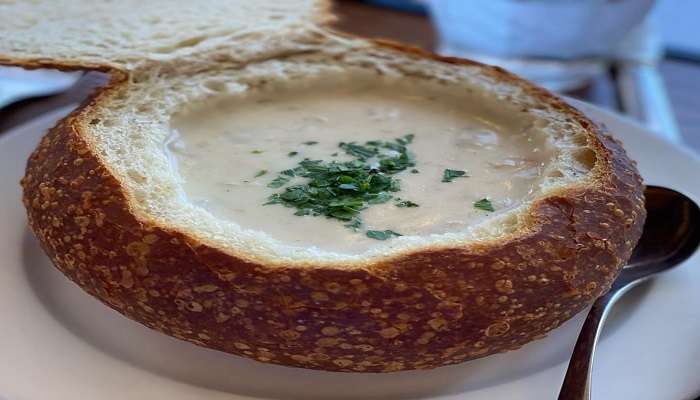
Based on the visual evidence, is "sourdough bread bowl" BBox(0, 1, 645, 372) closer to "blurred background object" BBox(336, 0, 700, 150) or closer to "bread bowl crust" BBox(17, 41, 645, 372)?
"bread bowl crust" BBox(17, 41, 645, 372)

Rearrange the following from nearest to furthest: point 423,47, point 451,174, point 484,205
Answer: point 484,205
point 451,174
point 423,47

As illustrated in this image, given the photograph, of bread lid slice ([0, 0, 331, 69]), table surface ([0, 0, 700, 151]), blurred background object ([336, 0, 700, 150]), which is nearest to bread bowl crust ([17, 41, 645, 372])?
bread lid slice ([0, 0, 331, 69])

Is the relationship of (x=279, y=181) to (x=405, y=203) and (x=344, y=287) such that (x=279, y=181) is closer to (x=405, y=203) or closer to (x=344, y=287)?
(x=405, y=203)

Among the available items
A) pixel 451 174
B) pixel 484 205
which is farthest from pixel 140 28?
pixel 484 205

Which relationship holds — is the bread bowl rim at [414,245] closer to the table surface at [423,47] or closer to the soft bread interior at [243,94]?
the soft bread interior at [243,94]

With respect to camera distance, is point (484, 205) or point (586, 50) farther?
point (586, 50)

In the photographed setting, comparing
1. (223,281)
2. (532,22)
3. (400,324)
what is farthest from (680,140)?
(223,281)

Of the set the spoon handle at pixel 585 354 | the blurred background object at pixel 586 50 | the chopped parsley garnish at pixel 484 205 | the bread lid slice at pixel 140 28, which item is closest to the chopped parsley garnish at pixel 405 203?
the chopped parsley garnish at pixel 484 205
